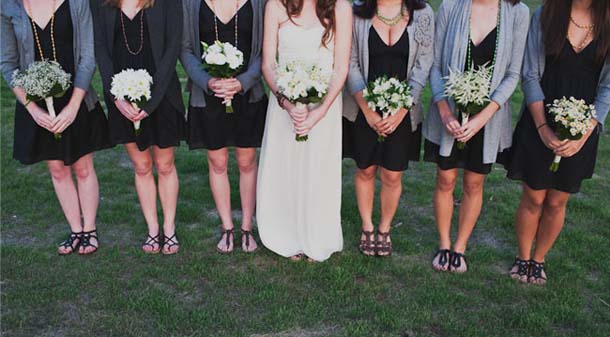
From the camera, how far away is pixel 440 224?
18.1 feet

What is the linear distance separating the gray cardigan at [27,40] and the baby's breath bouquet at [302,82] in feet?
5.69

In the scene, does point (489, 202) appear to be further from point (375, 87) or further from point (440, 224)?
point (375, 87)

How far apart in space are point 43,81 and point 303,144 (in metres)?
2.25

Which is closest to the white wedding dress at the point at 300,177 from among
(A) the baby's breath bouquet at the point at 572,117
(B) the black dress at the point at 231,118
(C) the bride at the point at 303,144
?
(C) the bride at the point at 303,144

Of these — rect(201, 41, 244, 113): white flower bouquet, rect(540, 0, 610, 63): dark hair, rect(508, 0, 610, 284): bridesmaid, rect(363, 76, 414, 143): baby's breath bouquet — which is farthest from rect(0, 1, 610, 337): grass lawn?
rect(540, 0, 610, 63): dark hair

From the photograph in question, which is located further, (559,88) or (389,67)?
(389,67)

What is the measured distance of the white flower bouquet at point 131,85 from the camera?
4.75 m

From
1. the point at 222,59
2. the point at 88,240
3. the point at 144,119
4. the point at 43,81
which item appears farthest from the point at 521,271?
the point at 43,81

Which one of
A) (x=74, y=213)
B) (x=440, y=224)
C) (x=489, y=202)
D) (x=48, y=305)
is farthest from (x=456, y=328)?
(x=74, y=213)

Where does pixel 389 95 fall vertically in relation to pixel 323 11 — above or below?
below

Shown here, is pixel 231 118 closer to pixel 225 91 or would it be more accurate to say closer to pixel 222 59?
pixel 225 91

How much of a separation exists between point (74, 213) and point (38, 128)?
38.8 inches

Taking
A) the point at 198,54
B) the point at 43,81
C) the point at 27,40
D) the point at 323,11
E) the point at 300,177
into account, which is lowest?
the point at 300,177

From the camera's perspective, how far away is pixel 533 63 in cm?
473
